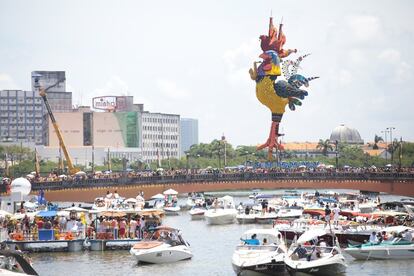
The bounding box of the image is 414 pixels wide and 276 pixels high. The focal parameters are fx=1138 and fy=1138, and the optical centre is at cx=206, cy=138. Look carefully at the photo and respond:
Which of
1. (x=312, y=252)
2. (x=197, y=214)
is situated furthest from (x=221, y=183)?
(x=312, y=252)

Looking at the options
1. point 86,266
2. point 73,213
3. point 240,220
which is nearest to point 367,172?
point 240,220

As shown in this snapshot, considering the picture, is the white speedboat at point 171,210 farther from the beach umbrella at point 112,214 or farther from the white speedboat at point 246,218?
the beach umbrella at point 112,214

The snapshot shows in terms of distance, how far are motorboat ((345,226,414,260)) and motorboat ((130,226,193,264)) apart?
1028 cm

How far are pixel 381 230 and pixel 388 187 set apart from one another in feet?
260

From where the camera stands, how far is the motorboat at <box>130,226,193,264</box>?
68.8 metres

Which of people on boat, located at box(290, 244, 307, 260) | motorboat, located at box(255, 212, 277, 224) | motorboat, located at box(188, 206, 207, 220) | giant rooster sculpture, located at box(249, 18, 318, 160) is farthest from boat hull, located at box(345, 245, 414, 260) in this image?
giant rooster sculpture, located at box(249, 18, 318, 160)

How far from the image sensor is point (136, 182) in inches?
6048

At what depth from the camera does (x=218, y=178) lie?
516 ft

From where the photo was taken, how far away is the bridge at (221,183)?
14700 centimetres

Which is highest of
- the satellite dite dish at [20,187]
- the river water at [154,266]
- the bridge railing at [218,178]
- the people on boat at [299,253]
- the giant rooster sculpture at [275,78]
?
the giant rooster sculpture at [275,78]

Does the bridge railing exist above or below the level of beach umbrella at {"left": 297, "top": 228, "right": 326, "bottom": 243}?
above

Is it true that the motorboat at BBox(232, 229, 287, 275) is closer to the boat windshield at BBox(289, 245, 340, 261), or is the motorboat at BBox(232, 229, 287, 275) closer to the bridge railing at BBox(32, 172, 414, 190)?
the boat windshield at BBox(289, 245, 340, 261)

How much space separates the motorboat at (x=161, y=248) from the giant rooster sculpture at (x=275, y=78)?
410ft

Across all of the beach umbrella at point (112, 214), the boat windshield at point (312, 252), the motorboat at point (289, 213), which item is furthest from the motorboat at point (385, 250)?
the motorboat at point (289, 213)
